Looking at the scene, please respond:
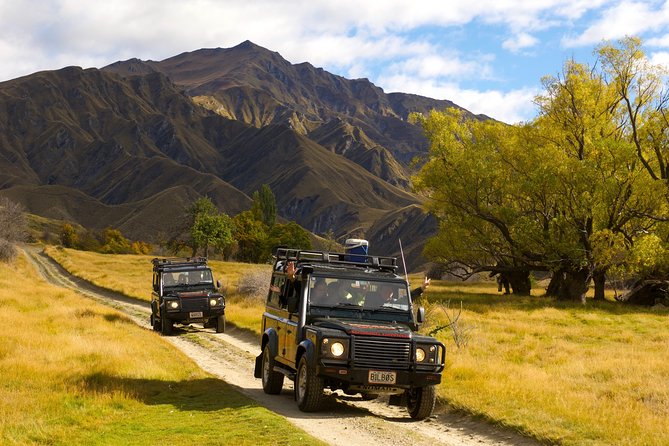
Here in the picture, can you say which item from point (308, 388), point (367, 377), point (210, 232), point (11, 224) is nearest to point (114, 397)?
point (308, 388)

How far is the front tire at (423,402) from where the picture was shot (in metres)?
11.8

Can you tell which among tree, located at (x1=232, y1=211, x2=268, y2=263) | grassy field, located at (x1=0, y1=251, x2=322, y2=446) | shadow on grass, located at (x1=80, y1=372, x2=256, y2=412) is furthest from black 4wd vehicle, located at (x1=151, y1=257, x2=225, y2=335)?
tree, located at (x1=232, y1=211, x2=268, y2=263)

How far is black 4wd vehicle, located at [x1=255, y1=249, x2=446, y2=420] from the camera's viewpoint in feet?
36.6

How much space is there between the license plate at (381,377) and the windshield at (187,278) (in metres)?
16.8

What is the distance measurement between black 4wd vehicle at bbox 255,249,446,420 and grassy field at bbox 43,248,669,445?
1621mm

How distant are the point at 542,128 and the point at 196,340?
29.7 meters

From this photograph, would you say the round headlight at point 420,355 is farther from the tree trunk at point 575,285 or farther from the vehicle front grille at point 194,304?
the tree trunk at point 575,285

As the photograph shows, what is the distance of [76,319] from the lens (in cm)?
2591

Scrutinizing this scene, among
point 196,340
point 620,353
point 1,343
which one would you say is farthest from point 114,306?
point 620,353

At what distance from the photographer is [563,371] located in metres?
18.2

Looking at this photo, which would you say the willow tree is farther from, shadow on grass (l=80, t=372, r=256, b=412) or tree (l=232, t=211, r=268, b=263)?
tree (l=232, t=211, r=268, b=263)

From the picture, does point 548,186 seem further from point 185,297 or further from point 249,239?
point 249,239

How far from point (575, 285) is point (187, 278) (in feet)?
90.7

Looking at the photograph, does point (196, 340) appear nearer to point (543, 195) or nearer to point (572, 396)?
point (572, 396)
